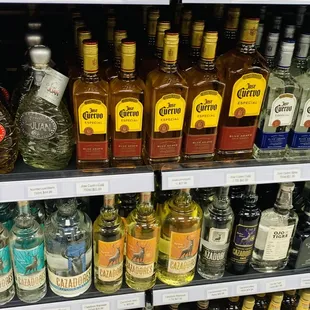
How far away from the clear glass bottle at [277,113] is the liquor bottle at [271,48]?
4 centimetres

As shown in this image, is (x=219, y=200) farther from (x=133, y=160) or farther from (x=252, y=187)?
(x=133, y=160)

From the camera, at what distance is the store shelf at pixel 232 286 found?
1.40 m

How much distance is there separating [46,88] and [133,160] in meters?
0.32

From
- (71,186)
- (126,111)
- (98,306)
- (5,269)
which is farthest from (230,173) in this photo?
(5,269)

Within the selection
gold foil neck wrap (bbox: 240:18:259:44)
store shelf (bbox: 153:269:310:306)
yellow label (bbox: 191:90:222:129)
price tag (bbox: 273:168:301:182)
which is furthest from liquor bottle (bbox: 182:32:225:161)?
store shelf (bbox: 153:269:310:306)

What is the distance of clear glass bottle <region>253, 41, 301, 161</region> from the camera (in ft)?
4.05

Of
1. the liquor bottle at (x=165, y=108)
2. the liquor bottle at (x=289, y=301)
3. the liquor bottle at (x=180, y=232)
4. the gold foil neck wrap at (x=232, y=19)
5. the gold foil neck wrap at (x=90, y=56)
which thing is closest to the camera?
the gold foil neck wrap at (x=90, y=56)

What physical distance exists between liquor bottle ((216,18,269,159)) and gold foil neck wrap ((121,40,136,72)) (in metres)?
0.28

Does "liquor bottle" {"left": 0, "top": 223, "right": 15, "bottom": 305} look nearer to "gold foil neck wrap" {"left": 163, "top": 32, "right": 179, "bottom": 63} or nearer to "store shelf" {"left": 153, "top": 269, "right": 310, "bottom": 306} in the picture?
"store shelf" {"left": 153, "top": 269, "right": 310, "bottom": 306}

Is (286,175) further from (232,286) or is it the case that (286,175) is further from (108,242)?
(108,242)

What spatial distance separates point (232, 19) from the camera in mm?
1259

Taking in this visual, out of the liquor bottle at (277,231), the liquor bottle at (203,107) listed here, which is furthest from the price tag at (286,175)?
the liquor bottle at (203,107)

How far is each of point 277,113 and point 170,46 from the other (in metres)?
0.41

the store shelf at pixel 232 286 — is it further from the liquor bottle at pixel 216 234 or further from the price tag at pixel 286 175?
the price tag at pixel 286 175
